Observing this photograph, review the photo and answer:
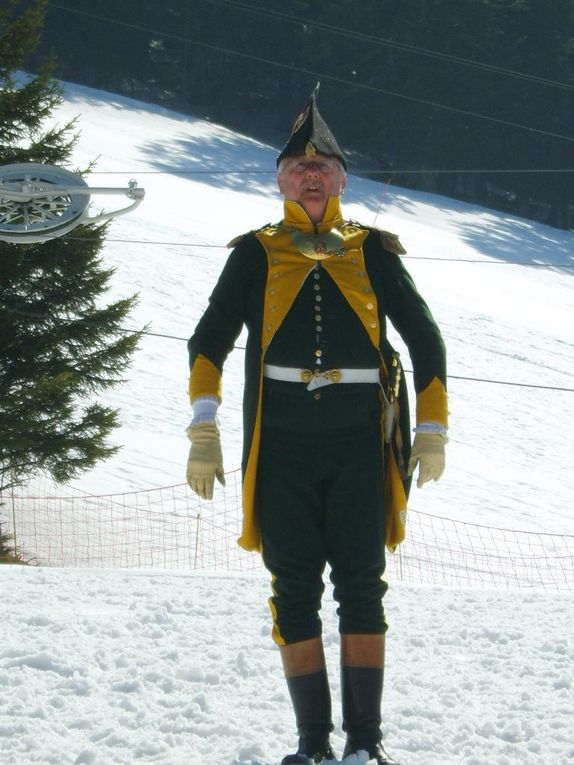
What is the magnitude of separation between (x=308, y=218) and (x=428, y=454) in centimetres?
76

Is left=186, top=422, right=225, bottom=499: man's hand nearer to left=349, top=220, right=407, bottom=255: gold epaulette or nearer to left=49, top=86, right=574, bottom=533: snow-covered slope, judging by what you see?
left=349, top=220, right=407, bottom=255: gold epaulette

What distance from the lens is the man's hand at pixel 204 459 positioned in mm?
3609

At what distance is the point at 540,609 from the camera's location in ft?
19.3

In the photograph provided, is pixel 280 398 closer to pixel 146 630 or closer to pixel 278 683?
pixel 278 683

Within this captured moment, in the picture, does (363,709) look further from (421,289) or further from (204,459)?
(421,289)

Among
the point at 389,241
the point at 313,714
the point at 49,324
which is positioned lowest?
the point at 49,324

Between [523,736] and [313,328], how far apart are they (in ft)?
4.65

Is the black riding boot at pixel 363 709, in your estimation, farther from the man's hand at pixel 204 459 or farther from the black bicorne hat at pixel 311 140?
the black bicorne hat at pixel 311 140

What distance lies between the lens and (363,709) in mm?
3596

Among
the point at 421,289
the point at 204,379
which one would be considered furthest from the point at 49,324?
the point at 421,289

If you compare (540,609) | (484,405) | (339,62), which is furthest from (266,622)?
(339,62)

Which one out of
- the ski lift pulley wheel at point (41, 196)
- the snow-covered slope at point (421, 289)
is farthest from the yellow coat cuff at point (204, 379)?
the snow-covered slope at point (421, 289)

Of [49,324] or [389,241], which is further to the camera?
[49,324]

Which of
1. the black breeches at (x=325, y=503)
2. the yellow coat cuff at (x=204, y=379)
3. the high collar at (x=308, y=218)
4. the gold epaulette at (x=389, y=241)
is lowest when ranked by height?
the black breeches at (x=325, y=503)
